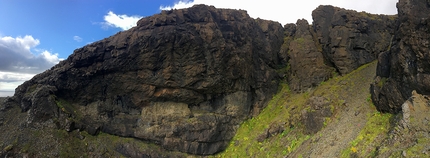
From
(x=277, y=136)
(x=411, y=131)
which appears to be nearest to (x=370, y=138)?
(x=411, y=131)

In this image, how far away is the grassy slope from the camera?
54.2 ft

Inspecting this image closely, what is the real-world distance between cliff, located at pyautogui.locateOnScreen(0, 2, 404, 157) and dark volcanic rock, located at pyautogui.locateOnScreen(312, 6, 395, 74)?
0.11 meters

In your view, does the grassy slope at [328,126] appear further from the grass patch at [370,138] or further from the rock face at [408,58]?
the rock face at [408,58]

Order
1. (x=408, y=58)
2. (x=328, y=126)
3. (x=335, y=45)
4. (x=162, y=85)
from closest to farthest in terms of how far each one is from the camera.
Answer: (x=408, y=58)
(x=328, y=126)
(x=162, y=85)
(x=335, y=45)

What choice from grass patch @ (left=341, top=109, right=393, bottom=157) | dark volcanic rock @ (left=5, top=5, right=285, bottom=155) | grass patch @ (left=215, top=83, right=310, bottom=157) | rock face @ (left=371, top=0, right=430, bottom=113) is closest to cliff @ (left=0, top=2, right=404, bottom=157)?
dark volcanic rock @ (left=5, top=5, right=285, bottom=155)

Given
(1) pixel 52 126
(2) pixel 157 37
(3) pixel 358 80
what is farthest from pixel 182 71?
(3) pixel 358 80

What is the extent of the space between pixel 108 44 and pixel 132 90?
19.8 feet

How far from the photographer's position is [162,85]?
27.5 meters

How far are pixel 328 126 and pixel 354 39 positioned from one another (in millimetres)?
14398

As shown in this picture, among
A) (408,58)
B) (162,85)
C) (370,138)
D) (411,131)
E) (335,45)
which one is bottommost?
(370,138)

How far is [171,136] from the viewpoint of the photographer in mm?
26766

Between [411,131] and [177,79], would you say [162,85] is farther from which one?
[411,131]

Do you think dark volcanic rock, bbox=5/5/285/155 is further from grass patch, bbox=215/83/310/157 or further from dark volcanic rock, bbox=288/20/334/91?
dark volcanic rock, bbox=288/20/334/91

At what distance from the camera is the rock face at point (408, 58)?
46.9 feet
